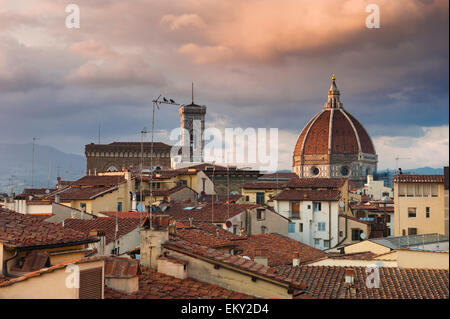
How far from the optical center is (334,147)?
14512cm

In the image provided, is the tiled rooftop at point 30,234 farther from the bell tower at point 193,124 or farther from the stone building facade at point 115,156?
the bell tower at point 193,124

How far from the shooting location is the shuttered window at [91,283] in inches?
292

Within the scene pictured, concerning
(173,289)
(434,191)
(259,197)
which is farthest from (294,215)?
(173,289)

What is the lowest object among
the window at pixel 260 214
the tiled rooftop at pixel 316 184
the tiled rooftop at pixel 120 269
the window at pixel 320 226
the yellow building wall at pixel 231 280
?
the window at pixel 320 226

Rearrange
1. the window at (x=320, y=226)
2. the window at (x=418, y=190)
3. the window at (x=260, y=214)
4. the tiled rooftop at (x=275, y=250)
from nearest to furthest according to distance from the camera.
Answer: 1. the tiled rooftop at (x=275, y=250)
2. the window at (x=260, y=214)
3. the window at (x=418, y=190)
4. the window at (x=320, y=226)

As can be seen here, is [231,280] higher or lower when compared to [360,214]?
higher

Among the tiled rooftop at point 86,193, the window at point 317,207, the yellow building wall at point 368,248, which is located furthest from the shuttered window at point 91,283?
the window at point 317,207

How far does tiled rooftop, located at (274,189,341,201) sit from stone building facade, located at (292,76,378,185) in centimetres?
10000

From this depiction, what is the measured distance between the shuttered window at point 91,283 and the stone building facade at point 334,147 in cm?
13386

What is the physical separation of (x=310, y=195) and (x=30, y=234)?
3031 cm

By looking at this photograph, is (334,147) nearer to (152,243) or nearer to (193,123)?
(193,123)

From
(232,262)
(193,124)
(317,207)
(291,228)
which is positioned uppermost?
(193,124)

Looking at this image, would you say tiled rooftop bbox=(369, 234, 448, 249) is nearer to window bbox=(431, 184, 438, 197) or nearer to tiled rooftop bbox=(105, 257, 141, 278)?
window bbox=(431, 184, 438, 197)
